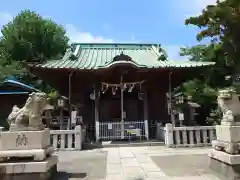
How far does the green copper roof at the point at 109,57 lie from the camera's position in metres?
12.9

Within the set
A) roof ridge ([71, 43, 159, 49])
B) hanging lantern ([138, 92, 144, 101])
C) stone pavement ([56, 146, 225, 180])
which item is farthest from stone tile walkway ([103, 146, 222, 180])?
roof ridge ([71, 43, 159, 49])

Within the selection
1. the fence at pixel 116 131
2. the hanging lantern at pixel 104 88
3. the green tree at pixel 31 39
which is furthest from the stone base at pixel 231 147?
the green tree at pixel 31 39

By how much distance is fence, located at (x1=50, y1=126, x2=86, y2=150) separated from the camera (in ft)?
36.1

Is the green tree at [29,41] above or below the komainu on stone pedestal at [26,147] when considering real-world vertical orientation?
above

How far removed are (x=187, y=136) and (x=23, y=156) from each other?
8.07m

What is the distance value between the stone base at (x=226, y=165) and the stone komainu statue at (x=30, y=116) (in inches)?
163

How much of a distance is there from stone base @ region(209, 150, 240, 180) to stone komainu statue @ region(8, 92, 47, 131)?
163 inches

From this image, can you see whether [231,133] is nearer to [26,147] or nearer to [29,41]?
[26,147]

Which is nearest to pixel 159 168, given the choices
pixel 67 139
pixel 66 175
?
pixel 66 175

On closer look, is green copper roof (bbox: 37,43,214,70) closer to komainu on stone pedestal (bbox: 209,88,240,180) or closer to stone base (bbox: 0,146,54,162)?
komainu on stone pedestal (bbox: 209,88,240,180)

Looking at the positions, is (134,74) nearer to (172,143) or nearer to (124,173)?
(172,143)

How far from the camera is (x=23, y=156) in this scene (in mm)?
5434

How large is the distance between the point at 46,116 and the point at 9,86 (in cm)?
706

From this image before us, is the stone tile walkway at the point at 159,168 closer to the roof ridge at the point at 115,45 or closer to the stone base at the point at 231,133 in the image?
the stone base at the point at 231,133
